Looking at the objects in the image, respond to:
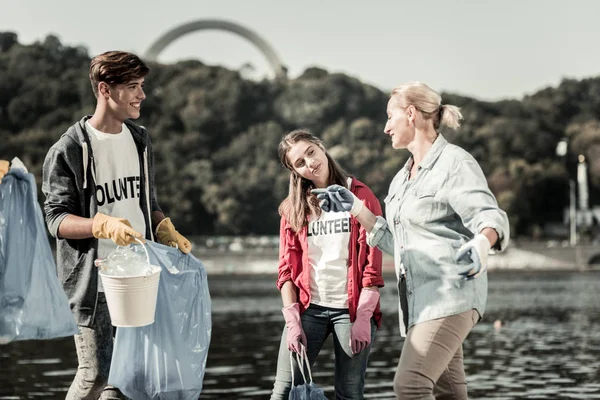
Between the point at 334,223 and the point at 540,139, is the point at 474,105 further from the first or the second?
the point at 334,223

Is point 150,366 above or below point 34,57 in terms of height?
below

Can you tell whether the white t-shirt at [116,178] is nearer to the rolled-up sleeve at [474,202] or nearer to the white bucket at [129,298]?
the white bucket at [129,298]

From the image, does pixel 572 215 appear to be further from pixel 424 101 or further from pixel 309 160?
pixel 424 101

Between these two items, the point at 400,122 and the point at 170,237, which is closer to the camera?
the point at 400,122

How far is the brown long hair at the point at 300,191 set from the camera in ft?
18.2

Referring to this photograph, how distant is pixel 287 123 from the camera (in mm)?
119500

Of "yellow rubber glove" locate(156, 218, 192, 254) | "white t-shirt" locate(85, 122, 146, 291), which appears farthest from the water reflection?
"white t-shirt" locate(85, 122, 146, 291)

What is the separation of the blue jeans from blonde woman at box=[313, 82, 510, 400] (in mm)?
437

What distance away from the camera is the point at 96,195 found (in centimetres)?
503

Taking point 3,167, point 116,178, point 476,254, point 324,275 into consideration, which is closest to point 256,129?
point 324,275

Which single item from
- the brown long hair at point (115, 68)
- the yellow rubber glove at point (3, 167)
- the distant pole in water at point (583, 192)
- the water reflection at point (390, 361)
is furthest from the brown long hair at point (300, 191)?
the distant pole in water at point (583, 192)

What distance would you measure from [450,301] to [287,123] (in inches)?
4530

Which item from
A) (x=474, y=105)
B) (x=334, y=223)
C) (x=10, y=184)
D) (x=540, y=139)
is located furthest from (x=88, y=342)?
(x=474, y=105)

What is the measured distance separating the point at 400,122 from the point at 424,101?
14 cm
